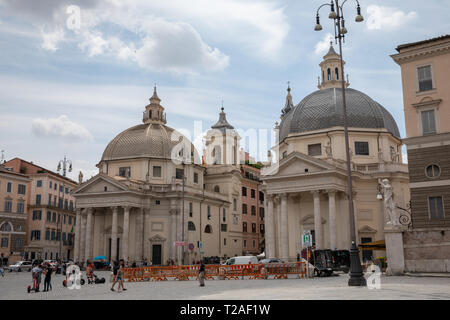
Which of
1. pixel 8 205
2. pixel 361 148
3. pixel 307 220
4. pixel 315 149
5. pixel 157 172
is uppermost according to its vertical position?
pixel 315 149

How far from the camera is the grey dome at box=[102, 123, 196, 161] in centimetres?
6378

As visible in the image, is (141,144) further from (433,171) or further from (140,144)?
(433,171)

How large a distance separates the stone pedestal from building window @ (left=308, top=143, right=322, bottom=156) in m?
22.8

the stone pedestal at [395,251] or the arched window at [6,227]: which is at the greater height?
the arched window at [6,227]

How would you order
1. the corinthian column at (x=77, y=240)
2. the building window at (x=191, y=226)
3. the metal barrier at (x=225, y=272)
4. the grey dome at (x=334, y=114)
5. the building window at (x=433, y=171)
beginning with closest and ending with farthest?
the building window at (x=433, y=171) < the metal barrier at (x=225, y=272) < the grey dome at (x=334, y=114) < the corinthian column at (x=77, y=240) < the building window at (x=191, y=226)

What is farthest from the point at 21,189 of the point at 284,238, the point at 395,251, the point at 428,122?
the point at 428,122

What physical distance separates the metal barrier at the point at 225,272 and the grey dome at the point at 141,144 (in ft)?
97.4

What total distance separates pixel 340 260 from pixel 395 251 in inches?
304

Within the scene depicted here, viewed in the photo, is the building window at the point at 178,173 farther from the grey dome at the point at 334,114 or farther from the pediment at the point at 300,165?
the pediment at the point at 300,165

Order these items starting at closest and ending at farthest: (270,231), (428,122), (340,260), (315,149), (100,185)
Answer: (428,122) < (340,260) < (270,231) < (315,149) < (100,185)

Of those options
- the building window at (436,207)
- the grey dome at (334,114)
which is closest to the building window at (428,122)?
the building window at (436,207)

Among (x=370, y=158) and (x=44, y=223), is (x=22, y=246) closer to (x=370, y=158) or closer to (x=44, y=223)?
(x=44, y=223)

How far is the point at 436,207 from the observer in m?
30.3

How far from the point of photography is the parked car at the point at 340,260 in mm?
36500
